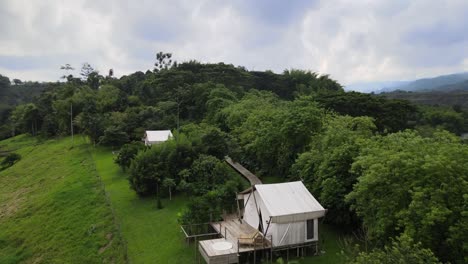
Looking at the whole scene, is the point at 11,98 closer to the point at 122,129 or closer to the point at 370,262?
the point at 122,129

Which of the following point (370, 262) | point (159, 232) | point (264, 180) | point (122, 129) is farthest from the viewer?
point (122, 129)

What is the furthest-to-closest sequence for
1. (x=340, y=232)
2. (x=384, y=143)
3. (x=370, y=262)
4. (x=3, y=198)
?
(x=3, y=198)
(x=340, y=232)
(x=384, y=143)
(x=370, y=262)

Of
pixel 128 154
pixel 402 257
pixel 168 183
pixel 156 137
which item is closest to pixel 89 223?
pixel 168 183

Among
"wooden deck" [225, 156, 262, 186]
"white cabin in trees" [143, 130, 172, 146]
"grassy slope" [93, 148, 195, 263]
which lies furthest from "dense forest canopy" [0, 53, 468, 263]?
"white cabin in trees" [143, 130, 172, 146]

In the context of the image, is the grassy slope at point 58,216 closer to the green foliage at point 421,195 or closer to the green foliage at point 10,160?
the green foliage at point 10,160

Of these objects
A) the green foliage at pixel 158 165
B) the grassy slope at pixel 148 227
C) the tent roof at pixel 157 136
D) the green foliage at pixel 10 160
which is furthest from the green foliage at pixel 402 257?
the green foliage at pixel 10 160

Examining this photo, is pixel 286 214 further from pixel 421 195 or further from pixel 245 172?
pixel 245 172

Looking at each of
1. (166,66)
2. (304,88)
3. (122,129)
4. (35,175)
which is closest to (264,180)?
(122,129)

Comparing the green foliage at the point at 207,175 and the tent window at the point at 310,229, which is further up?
the green foliage at the point at 207,175
